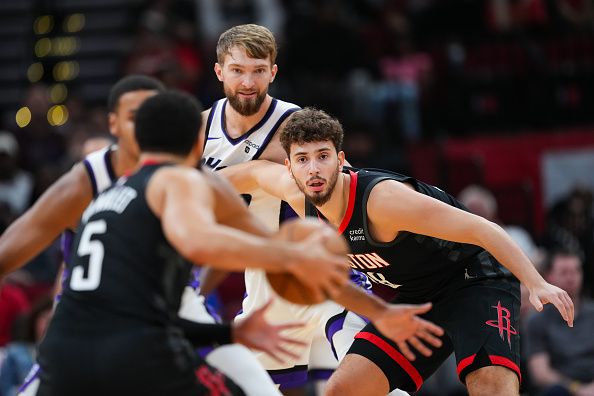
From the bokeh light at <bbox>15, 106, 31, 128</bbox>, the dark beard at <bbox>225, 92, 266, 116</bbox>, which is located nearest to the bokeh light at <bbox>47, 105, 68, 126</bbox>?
the bokeh light at <bbox>15, 106, 31, 128</bbox>

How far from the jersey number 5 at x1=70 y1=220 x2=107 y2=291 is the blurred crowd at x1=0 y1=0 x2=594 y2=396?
5.94 m

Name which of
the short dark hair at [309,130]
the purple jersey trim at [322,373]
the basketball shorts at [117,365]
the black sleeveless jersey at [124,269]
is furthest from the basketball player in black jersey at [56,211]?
the purple jersey trim at [322,373]

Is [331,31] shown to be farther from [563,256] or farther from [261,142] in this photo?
[261,142]

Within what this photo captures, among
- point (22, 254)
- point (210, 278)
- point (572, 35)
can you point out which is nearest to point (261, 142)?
point (210, 278)

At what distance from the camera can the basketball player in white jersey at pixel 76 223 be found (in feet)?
15.9

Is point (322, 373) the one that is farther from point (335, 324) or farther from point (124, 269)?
point (124, 269)

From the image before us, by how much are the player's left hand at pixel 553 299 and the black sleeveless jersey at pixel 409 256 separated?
768 mm

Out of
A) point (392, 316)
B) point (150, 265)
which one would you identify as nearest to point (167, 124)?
point (150, 265)

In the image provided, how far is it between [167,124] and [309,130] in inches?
70.0

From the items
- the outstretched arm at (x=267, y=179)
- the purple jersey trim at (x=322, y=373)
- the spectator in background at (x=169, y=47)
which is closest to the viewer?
the outstretched arm at (x=267, y=179)

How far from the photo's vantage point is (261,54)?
653cm

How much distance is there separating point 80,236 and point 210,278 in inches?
70.3

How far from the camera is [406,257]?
6023 mm

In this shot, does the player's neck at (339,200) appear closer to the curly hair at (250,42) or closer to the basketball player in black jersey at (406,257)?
the basketball player in black jersey at (406,257)
